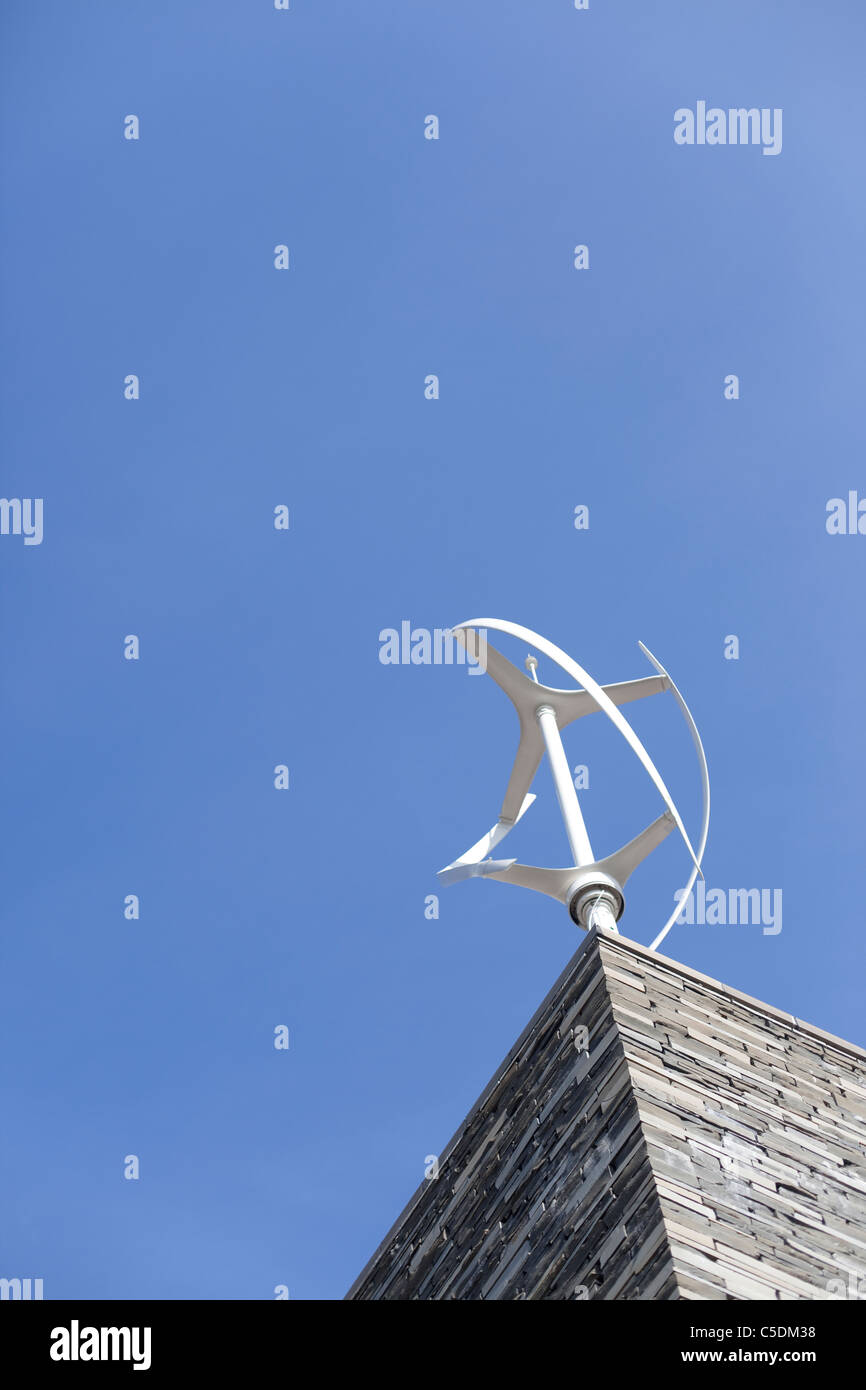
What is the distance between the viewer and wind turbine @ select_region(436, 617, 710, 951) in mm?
16453

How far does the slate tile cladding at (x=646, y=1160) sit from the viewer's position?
11.1 metres

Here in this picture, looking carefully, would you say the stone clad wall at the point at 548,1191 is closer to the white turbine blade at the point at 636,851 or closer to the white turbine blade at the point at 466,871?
the white turbine blade at the point at 636,851

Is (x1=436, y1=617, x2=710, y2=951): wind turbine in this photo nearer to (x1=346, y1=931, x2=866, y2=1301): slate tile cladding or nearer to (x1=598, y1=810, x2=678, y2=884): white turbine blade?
(x1=598, y1=810, x2=678, y2=884): white turbine blade

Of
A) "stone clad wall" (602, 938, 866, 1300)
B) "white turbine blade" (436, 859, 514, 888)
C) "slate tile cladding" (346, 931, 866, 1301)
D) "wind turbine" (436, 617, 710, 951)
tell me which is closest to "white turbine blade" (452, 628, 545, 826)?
"wind turbine" (436, 617, 710, 951)

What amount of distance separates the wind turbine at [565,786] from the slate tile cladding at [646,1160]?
5.77 feet

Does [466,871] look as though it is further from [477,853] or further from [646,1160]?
[646,1160]

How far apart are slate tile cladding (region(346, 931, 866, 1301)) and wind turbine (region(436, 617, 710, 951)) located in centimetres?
176

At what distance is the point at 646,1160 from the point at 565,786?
7.39m

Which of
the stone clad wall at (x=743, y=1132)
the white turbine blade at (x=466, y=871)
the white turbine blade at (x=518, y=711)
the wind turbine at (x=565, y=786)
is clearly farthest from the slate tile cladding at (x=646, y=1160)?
the white turbine blade at (x=518, y=711)

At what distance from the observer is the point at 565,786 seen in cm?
1841
